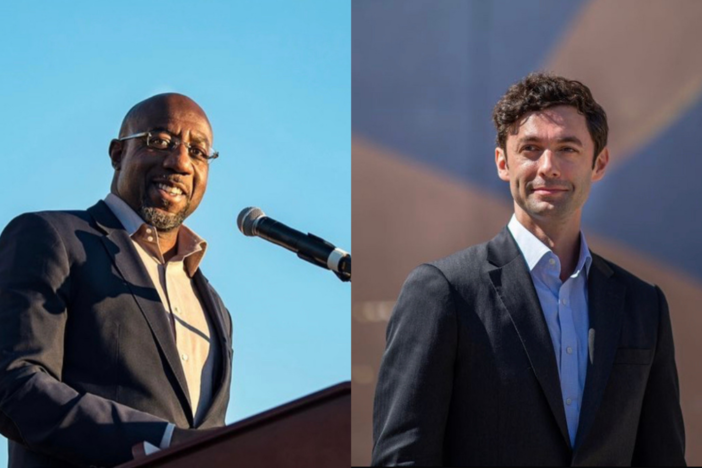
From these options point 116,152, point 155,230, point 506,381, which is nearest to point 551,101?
point 506,381

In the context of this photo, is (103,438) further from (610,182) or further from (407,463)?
(610,182)

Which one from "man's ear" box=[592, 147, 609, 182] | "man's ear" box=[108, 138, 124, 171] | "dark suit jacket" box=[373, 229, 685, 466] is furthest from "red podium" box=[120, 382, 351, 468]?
"man's ear" box=[108, 138, 124, 171]

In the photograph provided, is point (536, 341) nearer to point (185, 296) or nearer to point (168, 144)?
point (185, 296)

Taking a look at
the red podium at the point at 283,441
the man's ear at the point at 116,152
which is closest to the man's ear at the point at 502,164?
the red podium at the point at 283,441

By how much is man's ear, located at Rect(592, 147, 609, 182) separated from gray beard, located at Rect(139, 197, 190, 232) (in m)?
1.43

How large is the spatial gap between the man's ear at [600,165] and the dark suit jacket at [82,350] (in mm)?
1008

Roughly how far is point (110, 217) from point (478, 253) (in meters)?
1.36

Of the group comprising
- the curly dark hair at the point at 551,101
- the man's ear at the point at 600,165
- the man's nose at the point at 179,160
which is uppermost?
the man's nose at the point at 179,160

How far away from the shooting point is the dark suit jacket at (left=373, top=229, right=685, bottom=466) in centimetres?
167

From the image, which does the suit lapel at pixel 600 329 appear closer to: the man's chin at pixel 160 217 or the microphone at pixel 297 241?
the microphone at pixel 297 241

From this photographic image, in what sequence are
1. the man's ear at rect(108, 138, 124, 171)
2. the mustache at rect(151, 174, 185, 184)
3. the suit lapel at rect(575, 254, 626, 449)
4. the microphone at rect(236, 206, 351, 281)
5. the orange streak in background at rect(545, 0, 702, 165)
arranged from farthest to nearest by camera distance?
the man's ear at rect(108, 138, 124, 171) → the mustache at rect(151, 174, 185, 184) → the microphone at rect(236, 206, 351, 281) → the orange streak in background at rect(545, 0, 702, 165) → the suit lapel at rect(575, 254, 626, 449)

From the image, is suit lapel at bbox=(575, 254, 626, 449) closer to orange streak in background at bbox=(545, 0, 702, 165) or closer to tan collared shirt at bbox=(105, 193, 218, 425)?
orange streak in background at bbox=(545, 0, 702, 165)

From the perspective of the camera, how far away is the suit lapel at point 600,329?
1663mm

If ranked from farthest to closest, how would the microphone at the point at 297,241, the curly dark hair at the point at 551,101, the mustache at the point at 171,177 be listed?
the mustache at the point at 171,177 → the microphone at the point at 297,241 → the curly dark hair at the point at 551,101
